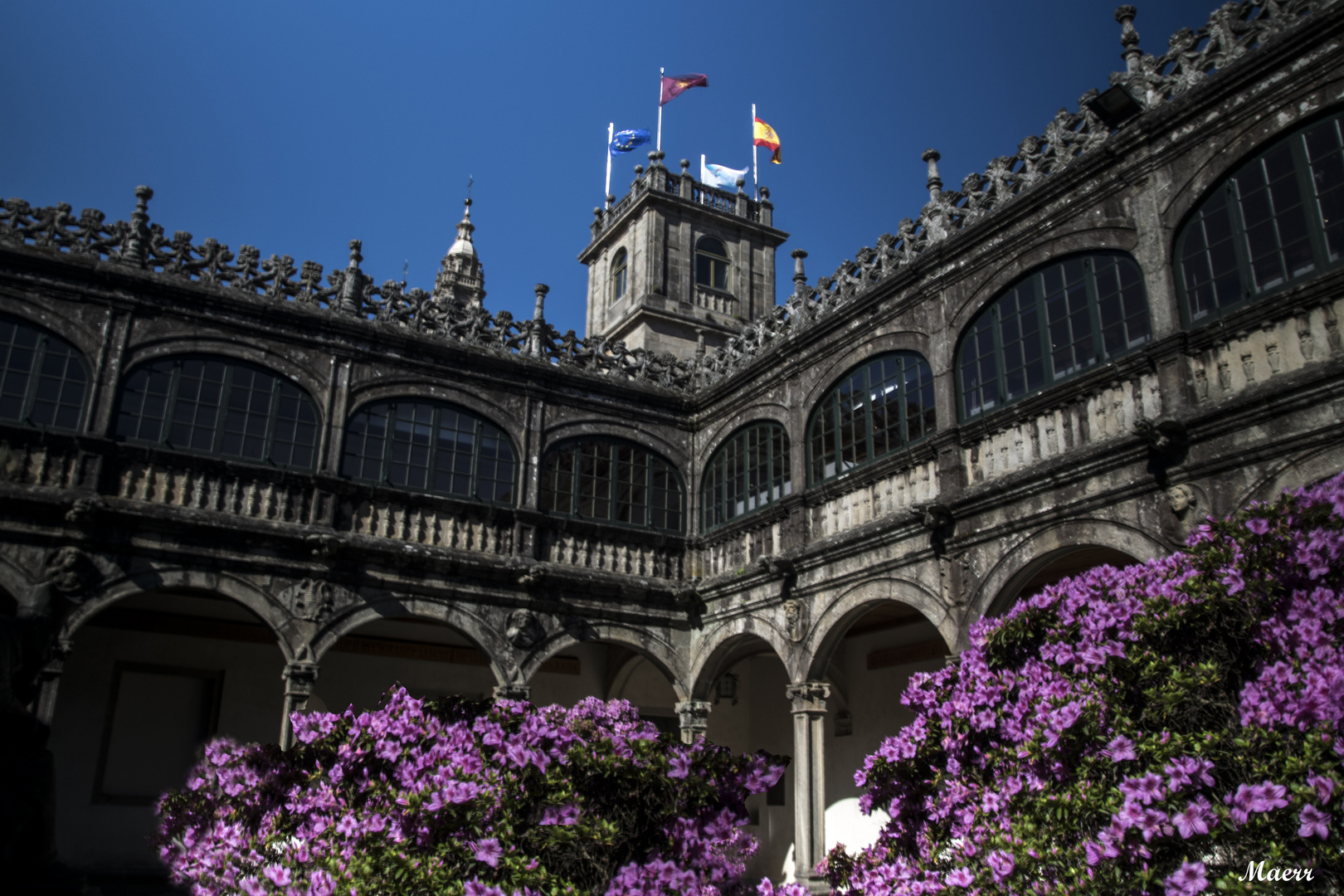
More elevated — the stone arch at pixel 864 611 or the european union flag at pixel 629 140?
the european union flag at pixel 629 140

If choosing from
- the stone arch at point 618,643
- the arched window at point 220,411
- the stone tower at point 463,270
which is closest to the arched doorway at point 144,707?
the arched window at point 220,411

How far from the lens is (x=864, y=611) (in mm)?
12828

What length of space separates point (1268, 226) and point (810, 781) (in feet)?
26.9

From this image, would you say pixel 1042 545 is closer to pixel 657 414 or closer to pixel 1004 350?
pixel 1004 350

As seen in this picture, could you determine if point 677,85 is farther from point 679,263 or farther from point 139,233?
point 139,233

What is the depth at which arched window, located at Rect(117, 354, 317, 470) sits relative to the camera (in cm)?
1316

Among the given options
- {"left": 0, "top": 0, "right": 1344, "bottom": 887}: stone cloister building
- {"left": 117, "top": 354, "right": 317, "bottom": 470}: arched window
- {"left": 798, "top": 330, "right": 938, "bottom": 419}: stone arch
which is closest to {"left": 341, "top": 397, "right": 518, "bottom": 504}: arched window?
{"left": 0, "top": 0, "right": 1344, "bottom": 887}: stone cloister building

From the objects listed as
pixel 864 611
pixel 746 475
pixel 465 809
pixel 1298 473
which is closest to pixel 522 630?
pixel 746 475

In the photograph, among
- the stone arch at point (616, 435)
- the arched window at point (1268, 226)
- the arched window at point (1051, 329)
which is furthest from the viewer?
the stone arch at point (616, 435)

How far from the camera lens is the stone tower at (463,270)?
148 feet

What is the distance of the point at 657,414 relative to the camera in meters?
16.6

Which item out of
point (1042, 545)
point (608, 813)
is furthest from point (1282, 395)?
point (608, 813)

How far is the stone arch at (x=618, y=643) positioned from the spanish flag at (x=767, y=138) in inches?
481

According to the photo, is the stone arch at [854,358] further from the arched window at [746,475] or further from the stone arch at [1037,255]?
the arched window at [746,475]
